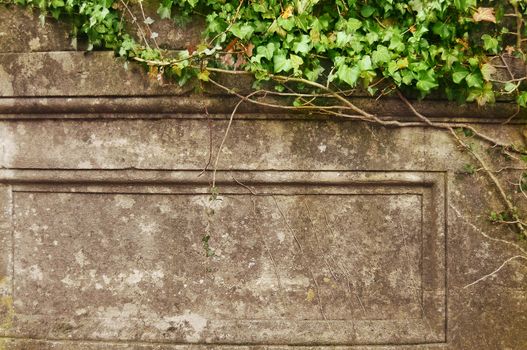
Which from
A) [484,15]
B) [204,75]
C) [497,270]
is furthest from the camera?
[497,270]

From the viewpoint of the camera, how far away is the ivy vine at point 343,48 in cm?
236

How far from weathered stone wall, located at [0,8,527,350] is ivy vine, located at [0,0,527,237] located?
0.29ft

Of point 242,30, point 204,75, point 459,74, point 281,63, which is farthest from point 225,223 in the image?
point 459,74

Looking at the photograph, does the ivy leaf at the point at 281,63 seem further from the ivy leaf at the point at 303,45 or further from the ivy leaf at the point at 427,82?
the ivy leaf at the point at 427,82

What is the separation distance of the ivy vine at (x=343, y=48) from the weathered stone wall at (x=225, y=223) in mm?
88

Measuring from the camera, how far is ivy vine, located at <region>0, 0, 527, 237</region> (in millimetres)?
2363

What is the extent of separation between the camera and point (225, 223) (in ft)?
8.68

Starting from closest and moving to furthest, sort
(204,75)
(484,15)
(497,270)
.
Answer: (484,15) < (204,75) < (497,270)

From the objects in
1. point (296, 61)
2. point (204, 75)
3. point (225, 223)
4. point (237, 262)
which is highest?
point (296, 61)

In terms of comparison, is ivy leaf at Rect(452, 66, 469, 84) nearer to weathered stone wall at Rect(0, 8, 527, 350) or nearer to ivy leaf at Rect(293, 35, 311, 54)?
weathered stone wall at Rect(0, 8, 527, 350)

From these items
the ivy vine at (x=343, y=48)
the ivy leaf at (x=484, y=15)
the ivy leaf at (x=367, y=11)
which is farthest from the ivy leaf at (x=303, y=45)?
the ivy leaf at (x=484, y=15)

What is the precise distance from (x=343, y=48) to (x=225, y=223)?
3.72 feet

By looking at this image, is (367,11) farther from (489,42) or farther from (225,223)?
(225,223)

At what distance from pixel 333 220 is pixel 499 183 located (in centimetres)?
92
